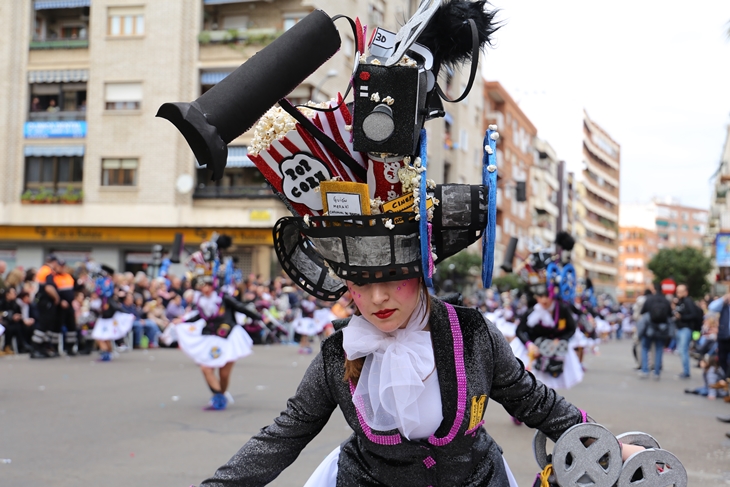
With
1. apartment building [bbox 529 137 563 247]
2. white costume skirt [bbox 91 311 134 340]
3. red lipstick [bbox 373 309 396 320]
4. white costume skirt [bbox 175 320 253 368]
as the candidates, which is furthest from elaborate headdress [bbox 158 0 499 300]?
apartment building [bbox 529 137 563 247]

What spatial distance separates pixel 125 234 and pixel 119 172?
8.71ft

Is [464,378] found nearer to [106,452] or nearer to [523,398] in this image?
[523,398]

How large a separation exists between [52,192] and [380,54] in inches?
1332

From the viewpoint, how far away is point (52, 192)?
33.4 metres

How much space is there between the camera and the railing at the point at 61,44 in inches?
1299

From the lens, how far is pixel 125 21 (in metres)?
32.7

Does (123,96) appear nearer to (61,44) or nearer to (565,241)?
(61,44)

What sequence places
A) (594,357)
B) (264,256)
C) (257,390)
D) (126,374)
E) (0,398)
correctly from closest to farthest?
1. (0,398)
2. (257,390)
3. (126,374)
4. (594,357)
5. (264,256)

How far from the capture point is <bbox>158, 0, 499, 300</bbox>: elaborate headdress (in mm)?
2326

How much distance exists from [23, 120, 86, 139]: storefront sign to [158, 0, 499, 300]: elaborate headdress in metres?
33.1

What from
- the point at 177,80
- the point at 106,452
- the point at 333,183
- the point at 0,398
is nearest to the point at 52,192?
the point at 177,80

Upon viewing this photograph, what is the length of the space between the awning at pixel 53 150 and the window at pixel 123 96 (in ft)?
7.42

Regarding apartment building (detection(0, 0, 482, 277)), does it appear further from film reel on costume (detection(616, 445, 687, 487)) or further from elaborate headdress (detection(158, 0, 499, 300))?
film reel on costume (detection(616, 445, 687, 487))

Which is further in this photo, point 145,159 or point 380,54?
point 145,159
